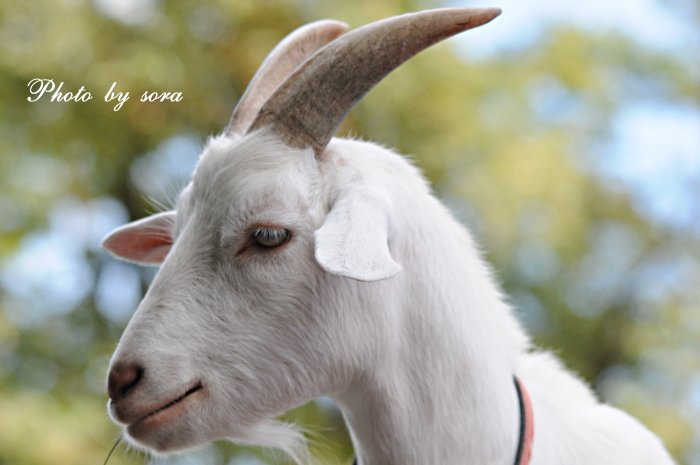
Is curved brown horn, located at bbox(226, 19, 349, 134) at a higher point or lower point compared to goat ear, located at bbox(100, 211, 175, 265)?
higher

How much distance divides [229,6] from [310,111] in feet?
13.7

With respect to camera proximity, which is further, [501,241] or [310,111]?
[501,241]

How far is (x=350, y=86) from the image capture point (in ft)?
3.70

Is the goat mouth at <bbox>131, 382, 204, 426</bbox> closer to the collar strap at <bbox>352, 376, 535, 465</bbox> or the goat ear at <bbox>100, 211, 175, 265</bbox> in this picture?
the goat ear at <bbox>100, 211, 175, 265</bbox>

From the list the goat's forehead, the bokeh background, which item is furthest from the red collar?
the bokeh background

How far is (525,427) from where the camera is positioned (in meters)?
1.31

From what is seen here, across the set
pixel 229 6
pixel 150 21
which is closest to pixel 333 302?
pixel 229 6

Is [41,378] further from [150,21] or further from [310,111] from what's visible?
[310,111]

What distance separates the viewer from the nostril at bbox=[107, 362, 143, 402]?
3.61 ft

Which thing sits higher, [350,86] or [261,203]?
[350,86]

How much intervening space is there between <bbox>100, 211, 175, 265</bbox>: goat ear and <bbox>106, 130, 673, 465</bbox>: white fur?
22cm

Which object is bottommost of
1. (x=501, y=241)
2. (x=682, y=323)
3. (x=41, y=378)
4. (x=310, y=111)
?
(x=682, y=323)

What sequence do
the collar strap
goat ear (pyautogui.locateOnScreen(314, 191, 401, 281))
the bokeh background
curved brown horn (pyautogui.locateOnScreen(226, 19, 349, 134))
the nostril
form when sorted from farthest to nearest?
the bokeh background, curved brown horn (pyautogui.locateOnScreen(226, 19, 349, 134)), the collar strap, the nostril, goat ear (pyautogui.locateOnScreen(314, 191, 401, 281))

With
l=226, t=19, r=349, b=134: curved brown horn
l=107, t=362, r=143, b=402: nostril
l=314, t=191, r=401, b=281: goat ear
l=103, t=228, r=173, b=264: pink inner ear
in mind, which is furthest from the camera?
l=103, t=228, r=173, b=264: pink inner ear
